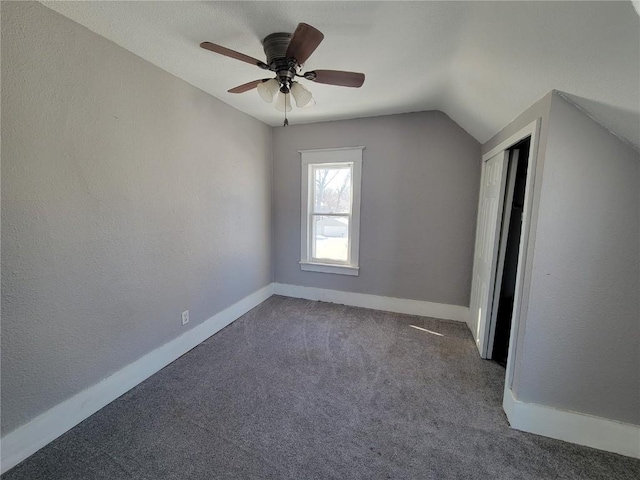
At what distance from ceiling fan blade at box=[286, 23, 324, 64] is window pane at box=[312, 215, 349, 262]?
7.37ft

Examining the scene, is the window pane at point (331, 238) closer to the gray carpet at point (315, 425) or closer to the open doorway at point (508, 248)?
the gray carpet at point (315, 425)

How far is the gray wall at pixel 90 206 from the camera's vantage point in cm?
140

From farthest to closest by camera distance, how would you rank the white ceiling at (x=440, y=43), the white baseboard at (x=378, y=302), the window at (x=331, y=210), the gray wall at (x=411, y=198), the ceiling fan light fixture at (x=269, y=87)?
the window at (x=331, y=210) < the white baseboard at (x=378, y=302) < the gray wall at (x=411, y=198) < the ceiling fan light fixture at (x=269, y=87) < the white ceiling at (x=440, y=43)

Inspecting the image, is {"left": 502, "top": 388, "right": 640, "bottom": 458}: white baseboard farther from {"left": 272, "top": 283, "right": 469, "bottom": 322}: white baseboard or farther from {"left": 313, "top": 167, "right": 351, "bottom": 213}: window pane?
{"left": 313, "top": 167, "right": 351, "bottom": 213}: window pane

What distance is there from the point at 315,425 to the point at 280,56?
7.53ft

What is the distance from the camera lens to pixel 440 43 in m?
1.70

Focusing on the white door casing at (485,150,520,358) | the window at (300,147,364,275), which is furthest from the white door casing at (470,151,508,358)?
the window at (300,147,364,275)

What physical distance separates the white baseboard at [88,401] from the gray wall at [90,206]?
0.19 feet

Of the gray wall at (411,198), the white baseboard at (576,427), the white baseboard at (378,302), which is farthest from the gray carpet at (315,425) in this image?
the gray wall at (411,198)

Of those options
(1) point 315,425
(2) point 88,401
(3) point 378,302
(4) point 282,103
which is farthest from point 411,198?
(2) point 88,401

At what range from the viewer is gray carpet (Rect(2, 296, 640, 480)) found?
1.44 m

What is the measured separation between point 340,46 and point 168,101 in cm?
141

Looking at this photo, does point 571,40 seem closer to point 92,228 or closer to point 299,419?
point 299,419

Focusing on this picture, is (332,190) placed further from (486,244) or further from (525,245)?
(525,245)
